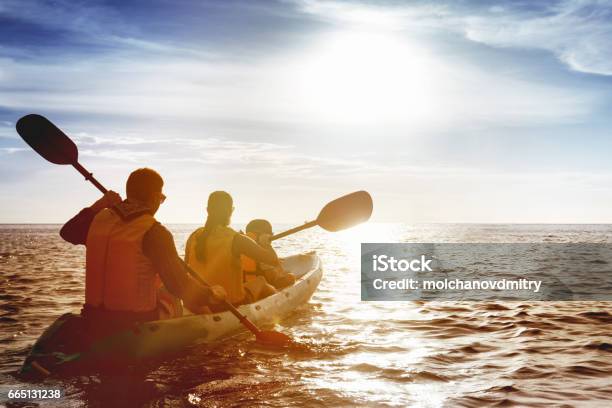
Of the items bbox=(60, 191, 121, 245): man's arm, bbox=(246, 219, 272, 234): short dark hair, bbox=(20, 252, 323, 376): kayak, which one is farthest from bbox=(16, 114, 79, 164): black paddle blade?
bbox=(246, 219, 272, 234): short dark hair

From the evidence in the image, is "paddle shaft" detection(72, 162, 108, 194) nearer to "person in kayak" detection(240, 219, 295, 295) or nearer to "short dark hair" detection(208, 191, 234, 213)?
A: "short dark hair" detection(208, 191, 234, 213)

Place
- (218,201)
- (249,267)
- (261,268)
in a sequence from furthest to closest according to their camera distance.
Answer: (261,268) < (249,267) < (218,201)

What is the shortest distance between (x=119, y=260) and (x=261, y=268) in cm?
493

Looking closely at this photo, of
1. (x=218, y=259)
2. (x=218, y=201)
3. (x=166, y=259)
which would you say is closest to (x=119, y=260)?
(x=166, y=259)

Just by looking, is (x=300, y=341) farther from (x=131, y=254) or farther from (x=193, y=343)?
(x=131, y=254)

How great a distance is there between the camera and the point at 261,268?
10156mm

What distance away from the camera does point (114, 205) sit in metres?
5.55

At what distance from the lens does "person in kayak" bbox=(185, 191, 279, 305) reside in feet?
24.5

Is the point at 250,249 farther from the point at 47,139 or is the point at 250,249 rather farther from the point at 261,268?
the point at 47,139

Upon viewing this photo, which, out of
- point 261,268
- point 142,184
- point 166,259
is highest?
point 142,184

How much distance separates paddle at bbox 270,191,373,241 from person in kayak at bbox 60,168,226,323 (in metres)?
4.48

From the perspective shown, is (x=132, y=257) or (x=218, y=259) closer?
(x=132, y=257)

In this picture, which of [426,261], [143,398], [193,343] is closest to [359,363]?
[193,343]

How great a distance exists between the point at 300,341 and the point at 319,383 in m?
2.16
